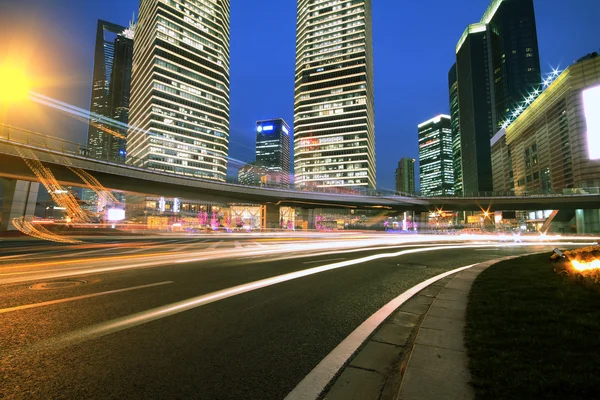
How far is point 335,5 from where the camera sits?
533ft

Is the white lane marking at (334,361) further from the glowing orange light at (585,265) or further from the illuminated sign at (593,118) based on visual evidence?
the illuminated sign at (593,118)

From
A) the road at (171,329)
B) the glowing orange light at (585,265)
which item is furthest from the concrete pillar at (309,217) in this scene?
the road at (171,329)

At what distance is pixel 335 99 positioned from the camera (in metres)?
155

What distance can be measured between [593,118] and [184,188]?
44.4 m

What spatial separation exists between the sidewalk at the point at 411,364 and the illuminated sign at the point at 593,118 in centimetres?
2287

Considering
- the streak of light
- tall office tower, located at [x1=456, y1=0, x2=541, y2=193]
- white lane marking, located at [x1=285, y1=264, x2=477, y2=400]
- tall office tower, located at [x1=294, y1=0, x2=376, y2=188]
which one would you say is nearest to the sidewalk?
white lane marking, located at [x1=285, y1=264, x2=477, y2=400]

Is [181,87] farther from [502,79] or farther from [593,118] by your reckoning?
[502,79]

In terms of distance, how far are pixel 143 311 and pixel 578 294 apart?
844cm

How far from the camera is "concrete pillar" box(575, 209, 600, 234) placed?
65625 mm

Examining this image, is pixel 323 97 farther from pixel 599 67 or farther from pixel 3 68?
pixel 3 68

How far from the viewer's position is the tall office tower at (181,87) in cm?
12825

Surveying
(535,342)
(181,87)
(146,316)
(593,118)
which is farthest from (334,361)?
(181,87)

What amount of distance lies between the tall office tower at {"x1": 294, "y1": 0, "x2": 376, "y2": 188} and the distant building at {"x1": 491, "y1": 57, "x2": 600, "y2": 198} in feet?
209

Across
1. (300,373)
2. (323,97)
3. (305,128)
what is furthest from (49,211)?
(300,373)
